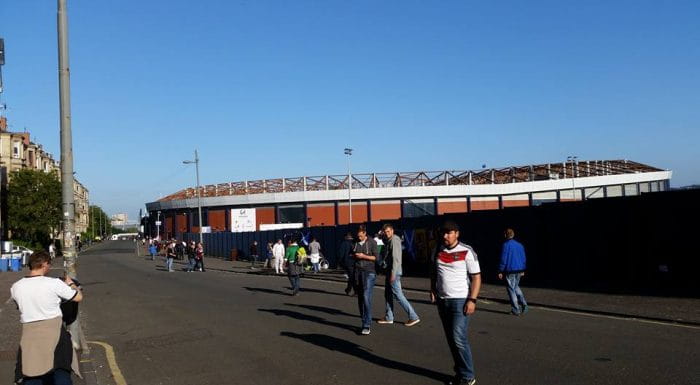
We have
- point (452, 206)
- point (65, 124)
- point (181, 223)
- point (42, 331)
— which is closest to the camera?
point (42, 331)

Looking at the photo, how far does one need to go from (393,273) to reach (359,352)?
7.42 ft

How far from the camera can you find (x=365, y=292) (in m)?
10.9

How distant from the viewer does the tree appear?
64438 mm

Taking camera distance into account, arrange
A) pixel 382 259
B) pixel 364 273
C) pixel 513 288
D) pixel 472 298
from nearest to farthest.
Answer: pixel 472 298
pixel 364 273
pixel 382 259
pixel 513 288

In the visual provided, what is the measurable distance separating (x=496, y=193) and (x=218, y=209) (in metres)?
28.6

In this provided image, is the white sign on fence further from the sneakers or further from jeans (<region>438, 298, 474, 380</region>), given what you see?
jeans (<region>438, 298, 474, 380</region>)

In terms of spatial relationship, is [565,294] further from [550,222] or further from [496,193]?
[496,193]

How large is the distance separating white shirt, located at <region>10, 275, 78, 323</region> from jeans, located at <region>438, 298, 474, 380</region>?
372cm

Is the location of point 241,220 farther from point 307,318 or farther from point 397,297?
point 397,297

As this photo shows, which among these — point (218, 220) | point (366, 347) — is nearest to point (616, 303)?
point (366, 347)

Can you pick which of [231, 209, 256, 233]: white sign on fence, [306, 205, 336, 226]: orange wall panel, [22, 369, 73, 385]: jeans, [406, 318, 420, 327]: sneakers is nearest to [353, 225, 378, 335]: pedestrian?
[406, 318, 420, 327]: sneakers

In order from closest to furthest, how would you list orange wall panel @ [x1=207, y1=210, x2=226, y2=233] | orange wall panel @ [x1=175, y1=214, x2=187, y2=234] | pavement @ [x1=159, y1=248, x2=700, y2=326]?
pavement @ [x1=159, y1=248, x2=700, y2=326] → orange wall panel @ [x1=207, y1=210, x2=226, y2=233] → orange wall panel @ [x1=175, y1=214, x2=187, y2=234]

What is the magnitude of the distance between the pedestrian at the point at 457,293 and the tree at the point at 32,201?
214ft

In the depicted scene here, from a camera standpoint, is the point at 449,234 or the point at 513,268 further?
the point at 513,268
